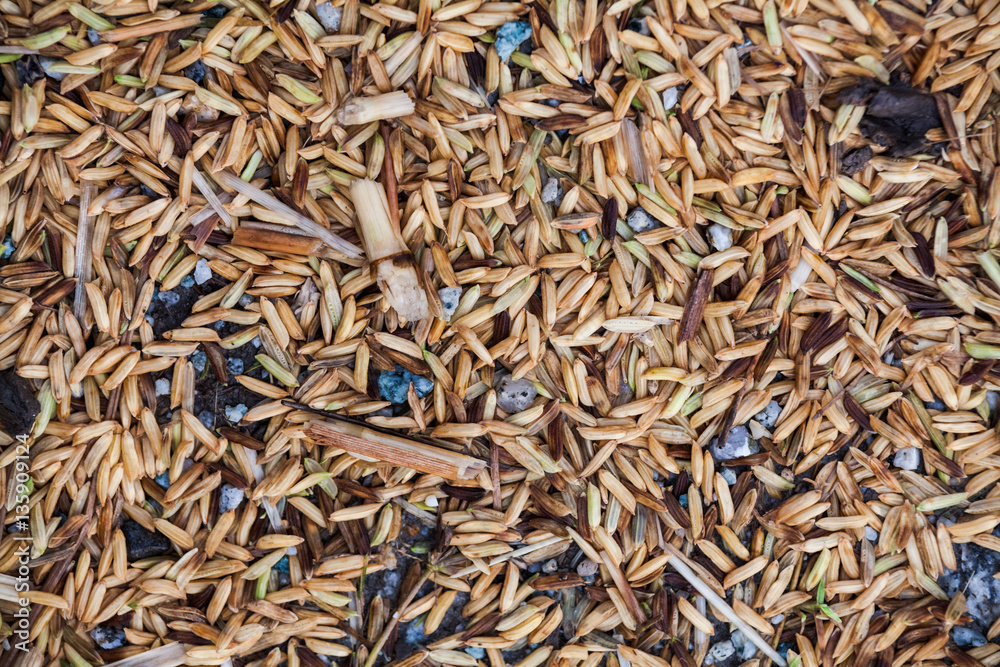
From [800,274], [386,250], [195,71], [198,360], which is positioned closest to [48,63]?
[195,71]

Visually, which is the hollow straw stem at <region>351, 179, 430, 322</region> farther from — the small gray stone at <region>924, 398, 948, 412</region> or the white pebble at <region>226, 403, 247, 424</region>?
the small gray stone at <region>924, 398, 948, 412</region>

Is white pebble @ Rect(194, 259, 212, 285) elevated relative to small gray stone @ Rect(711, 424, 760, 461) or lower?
elevated

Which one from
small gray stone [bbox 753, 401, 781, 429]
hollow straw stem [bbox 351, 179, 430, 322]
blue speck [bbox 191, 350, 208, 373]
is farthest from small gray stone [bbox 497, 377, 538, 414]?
blue speck [bbox 191, 350, 208, 373]

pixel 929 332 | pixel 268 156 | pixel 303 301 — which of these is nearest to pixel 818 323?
pixel 929 332

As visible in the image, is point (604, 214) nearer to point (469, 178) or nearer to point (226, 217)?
point (469, 178)

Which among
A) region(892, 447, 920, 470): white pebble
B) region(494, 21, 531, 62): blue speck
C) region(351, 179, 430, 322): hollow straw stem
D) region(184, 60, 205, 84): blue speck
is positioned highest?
region(494, 21, 531, 62): blue speck

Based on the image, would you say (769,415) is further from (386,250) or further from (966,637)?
(386,250)

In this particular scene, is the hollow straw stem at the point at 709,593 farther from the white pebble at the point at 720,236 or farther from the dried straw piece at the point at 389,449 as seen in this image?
the white pebble at the point at 720,236
